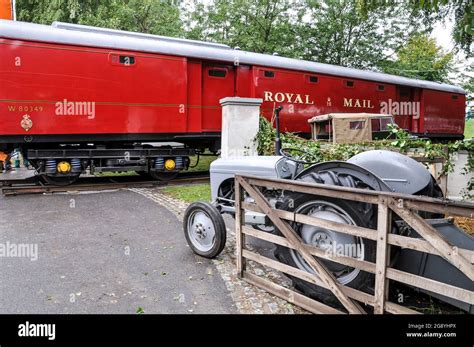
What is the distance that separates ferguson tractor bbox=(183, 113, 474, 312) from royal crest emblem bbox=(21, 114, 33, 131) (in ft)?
20.3

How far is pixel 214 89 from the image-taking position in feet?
39.5

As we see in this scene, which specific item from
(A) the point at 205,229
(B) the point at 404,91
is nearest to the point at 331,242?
(A) the point at 205,229

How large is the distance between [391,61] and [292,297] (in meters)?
23.1

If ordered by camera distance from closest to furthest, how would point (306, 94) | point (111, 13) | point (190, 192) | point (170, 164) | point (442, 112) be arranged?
point (190, 192) < point (170, 164) < point (306, 94) < point (442, 112) < point (111, 13)

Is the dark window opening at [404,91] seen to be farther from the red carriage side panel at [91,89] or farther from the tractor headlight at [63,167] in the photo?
the tractor headlight at [63,167]

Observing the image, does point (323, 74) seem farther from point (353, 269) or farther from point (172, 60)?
point (353, 269)

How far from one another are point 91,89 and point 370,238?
8767 mm

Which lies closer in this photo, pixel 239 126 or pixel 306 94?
pixel 239 126

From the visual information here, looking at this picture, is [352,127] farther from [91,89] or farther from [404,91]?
[91,89]

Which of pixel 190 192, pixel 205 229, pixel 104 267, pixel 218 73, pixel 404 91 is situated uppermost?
pixel 404 91

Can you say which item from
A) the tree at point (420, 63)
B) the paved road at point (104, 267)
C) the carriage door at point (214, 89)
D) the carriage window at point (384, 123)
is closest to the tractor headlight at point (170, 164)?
the carriage door at point (214, 89)

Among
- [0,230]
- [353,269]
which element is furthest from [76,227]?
[353,269]

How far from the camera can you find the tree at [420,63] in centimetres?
2367

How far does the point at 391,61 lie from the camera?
23734mm
